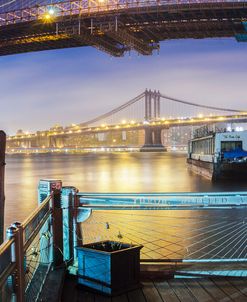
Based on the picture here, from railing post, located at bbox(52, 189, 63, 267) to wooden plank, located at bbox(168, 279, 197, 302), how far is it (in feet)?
4.22

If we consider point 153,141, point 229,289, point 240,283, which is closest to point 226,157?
point 240,283

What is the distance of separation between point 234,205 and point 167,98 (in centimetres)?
13938

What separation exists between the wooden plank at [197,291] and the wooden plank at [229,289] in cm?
20

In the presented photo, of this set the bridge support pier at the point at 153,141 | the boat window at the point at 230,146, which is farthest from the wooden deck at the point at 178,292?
the bridge support pier at the point at 153,141

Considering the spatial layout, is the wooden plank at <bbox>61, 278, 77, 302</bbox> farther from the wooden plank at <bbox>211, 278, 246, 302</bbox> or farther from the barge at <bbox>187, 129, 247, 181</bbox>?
the barge at <bbox>187, 129, 247, 181</bbox>

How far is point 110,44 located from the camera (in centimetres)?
4650

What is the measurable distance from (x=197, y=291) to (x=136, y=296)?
0.63 metres

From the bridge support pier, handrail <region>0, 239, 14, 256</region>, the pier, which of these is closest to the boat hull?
the pier

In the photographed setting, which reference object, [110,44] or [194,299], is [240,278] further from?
[110,44]

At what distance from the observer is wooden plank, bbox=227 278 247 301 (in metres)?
4.60

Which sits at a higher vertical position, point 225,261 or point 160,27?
point 160,27

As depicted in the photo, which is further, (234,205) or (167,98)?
(167,98)

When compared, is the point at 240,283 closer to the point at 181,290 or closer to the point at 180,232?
the point at 181,290

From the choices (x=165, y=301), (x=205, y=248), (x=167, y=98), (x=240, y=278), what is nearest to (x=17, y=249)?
(x=165, y=301)
